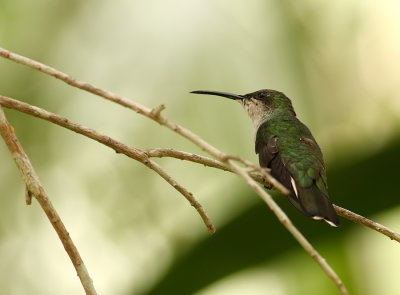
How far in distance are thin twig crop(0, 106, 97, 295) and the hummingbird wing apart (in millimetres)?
1024

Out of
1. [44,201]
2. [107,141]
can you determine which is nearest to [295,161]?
[107,141]

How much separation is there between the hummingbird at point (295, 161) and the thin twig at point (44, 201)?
39.8 inches

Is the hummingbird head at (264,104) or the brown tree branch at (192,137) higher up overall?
the brown tree branch at (192,137)

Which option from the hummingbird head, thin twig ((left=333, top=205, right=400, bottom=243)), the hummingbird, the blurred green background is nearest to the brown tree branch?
thin twig ((left=333, top=205, right=400, bottom=243))

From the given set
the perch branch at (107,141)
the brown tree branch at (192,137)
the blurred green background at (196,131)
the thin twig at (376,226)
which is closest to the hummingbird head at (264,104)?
the blurred green background at (196,131)

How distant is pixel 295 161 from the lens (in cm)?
304

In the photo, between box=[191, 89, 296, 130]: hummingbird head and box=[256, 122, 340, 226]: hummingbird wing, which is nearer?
box=[256, 122, 340, 226]: hummingbird wing

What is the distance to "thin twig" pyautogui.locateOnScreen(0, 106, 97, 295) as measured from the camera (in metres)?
1.63

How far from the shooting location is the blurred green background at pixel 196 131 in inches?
148

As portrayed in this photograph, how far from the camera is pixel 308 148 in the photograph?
3174 mm

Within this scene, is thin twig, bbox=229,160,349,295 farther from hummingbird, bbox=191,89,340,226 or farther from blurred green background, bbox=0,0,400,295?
blurred green background, bbox=0,0,400,295

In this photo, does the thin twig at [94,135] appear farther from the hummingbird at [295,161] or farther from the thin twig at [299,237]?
the hummingbird at [295,161]

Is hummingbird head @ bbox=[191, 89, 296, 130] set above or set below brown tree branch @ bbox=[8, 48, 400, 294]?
below

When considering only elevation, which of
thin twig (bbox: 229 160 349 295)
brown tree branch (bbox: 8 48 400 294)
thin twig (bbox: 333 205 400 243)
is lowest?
thin twig (bbox: 333 205 400 243)
